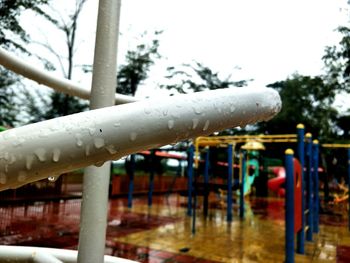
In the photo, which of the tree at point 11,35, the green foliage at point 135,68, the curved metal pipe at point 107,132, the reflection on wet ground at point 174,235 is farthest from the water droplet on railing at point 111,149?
the green foliage at point 135,68

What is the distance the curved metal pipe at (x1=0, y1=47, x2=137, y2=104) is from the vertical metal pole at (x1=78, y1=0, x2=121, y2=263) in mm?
368

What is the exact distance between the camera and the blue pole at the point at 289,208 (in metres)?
3.74

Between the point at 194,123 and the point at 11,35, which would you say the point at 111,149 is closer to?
the point at 194,123

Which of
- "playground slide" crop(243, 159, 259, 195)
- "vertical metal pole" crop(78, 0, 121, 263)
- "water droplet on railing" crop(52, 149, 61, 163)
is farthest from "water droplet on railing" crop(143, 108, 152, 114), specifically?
"playground slide" crop(243, 159, 259, 195)

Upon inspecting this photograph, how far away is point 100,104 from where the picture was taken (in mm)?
935

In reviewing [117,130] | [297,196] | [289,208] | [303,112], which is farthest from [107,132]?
[303,112]

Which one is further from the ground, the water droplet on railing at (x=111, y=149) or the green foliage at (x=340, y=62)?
the green foliage at (x=340, y=62)

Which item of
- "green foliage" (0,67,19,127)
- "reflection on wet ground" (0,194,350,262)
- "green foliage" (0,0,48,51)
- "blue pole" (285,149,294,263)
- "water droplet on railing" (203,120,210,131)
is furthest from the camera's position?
"green foliage" (0,67,19,127)

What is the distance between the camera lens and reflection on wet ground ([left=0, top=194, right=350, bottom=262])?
14.0ft

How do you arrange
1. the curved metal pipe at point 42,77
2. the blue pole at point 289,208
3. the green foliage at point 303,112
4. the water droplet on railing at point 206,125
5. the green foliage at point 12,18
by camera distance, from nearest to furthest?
1. the water droplet on railing at point 206,125
2. the curved metal pipe at point 42,77
3. the blue pole at point 289,208
4. the green foliage at point 12,18
5. the green foliage at point 303,112

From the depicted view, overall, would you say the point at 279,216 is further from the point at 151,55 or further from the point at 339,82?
the point at 151,55

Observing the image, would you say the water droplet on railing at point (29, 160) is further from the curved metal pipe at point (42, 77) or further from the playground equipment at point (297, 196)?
the playground equipment at point (297, 196)

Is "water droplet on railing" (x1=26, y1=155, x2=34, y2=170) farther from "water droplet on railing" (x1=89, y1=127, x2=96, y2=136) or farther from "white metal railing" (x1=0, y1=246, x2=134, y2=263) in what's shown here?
"white metal railing" (x1=0, y1=246, x2=134, y2=263)

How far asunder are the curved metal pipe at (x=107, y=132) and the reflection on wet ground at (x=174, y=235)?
369 cm
